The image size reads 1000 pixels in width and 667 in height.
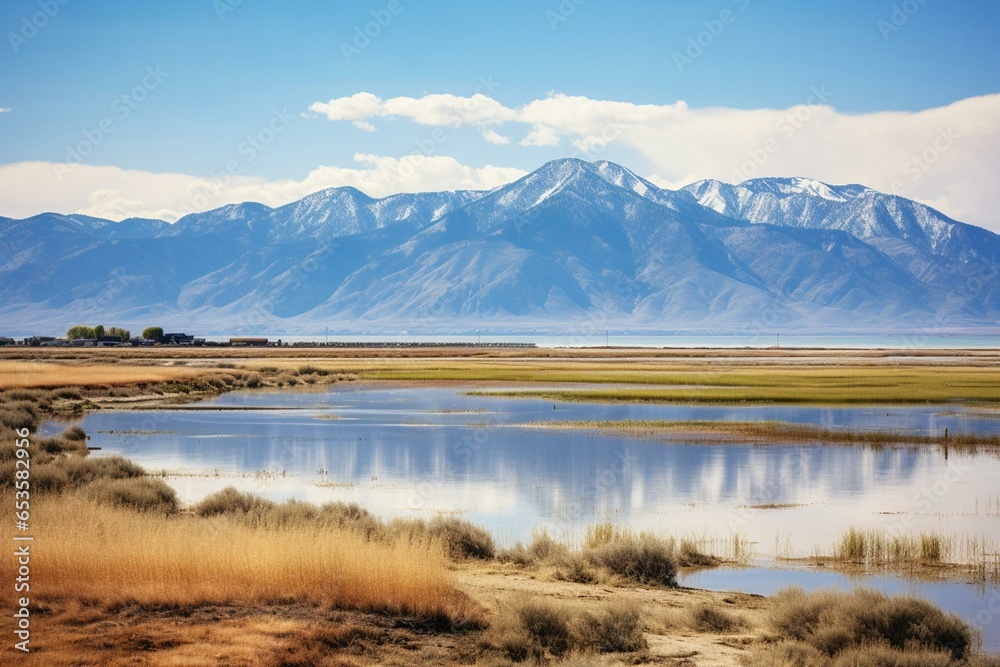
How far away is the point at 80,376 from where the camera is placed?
228 feet

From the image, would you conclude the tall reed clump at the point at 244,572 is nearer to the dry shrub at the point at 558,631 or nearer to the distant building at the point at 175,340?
the dry shrub at the point at 558,631

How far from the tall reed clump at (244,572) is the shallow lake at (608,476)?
542 centimetres

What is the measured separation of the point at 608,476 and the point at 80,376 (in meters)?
51.2

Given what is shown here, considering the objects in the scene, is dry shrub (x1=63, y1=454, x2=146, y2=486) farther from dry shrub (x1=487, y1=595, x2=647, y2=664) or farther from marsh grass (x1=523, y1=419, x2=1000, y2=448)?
marsh grass (x1=523, y1=419, x2=1000, y2=448)

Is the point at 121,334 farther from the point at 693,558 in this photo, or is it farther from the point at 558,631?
the point at 558,631

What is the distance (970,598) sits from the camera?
51.8 ft

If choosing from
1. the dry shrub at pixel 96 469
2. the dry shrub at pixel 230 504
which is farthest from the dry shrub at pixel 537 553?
the dry shrub at pixel 96 469

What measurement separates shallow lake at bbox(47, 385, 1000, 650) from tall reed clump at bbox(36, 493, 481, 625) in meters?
5.42

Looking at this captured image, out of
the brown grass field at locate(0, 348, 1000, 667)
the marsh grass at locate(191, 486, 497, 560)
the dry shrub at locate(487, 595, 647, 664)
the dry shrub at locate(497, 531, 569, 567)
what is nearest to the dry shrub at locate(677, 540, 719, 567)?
the brown grass field at locate(0, 348, 1000, 667)

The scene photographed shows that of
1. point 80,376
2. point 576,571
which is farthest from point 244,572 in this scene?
point 80,376

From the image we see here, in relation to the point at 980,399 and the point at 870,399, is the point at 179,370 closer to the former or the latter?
the point at 870,399

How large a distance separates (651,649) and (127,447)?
26.2m

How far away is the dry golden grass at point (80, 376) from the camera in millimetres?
59781

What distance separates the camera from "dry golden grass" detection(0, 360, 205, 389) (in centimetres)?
5978
